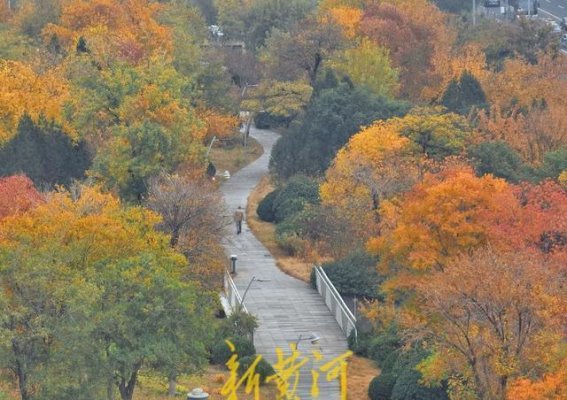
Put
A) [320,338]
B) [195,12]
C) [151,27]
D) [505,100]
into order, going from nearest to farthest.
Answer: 1. [320,338]
2. [505,100]
3. [151,27]
4. [195,12]

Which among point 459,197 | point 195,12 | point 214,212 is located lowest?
point 195,12

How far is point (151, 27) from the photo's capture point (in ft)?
304

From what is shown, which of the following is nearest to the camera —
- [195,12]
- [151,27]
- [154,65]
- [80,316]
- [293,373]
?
[80,316]

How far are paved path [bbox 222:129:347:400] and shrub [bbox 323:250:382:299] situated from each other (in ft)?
3.26

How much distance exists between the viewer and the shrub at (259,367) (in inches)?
1962

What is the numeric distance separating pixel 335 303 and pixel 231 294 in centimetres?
362

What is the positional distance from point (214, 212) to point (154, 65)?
1477cm

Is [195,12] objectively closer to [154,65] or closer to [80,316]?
[154,65]

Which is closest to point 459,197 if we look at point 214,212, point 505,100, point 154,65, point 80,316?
point 214,212

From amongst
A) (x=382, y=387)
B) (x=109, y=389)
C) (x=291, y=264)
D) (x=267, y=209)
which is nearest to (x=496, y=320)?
(x=382, y=387)

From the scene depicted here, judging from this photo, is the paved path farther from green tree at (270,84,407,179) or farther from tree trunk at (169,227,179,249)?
green tree at (270,84,407,179)

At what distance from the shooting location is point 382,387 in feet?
162

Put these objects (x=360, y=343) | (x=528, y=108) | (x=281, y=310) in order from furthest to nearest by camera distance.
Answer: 1. (x=528, y=108)
2. (x=281, y=310)
3. (x=360, y=343)

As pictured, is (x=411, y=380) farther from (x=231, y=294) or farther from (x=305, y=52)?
(x=305, y=52)
